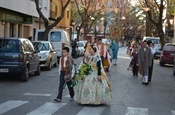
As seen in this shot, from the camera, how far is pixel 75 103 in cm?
1086

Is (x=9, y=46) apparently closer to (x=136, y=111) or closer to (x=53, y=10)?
(x=136, y=111)

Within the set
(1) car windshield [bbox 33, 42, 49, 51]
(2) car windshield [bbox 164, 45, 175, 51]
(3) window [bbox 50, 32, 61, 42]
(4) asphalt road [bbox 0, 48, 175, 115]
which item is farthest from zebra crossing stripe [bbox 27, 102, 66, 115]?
(2) car windshield [bbox 164, 45, 175, 51]

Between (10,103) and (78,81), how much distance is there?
1836 millimetres

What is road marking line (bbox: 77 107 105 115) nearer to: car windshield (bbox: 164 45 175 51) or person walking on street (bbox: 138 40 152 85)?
person walking on street (bbox: 138 40 152 85)

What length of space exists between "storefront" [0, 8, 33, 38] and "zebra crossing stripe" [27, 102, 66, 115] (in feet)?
61.2

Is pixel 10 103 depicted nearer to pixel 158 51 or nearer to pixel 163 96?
pixel 163 96

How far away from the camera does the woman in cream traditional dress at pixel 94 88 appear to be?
10.4 meters

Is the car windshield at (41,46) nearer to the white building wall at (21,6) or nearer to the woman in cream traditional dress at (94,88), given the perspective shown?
the white building wall at (21,6)

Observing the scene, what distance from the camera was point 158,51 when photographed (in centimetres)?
3744

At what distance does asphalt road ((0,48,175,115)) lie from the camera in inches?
385

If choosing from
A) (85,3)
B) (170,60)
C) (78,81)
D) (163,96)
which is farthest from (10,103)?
(85,3)

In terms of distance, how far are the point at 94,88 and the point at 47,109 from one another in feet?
4.30

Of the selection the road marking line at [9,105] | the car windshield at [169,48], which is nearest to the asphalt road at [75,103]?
the road marking line at [9,105]

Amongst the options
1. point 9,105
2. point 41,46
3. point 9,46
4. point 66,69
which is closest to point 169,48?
point 41,46
